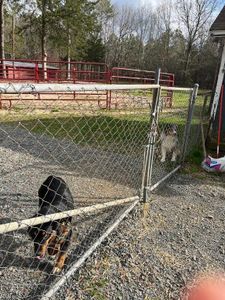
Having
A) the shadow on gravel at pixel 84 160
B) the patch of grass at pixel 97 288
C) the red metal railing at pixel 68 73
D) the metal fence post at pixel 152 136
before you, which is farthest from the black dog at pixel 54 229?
the red metal railing at pixel 68 73

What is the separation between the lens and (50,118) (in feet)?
29.4

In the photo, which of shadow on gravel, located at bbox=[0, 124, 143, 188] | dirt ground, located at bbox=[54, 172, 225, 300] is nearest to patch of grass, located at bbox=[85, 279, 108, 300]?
dirt ground, located at bbox=[54, 172, 225, 300]

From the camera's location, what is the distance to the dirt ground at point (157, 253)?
251 centimetres

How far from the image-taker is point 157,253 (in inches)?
117

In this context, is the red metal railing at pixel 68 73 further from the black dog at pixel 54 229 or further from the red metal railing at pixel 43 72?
the black dog at pixel 54 229

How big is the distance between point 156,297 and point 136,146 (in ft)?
12.4

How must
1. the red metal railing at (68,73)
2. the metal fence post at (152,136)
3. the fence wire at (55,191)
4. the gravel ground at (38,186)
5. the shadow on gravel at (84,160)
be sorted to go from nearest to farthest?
the fence wire at (55,191)
the gravel ground at (38,186)
the metal fence post at (152,136)
the shadow on gravel at (84,160)
the red metal railing at (68,73)

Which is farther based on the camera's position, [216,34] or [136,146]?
[216,34]

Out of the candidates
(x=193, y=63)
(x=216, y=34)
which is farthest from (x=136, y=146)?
(x=193, y=63)

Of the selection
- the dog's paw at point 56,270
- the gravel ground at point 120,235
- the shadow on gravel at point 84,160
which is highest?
the dog's paw at point 56,270

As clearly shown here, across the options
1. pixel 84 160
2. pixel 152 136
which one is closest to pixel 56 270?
pixel 152 136

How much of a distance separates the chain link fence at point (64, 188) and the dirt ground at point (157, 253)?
14 centimetres

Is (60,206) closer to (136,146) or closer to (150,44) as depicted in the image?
(136,146)

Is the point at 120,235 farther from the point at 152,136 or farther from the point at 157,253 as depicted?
the point at 152,136
